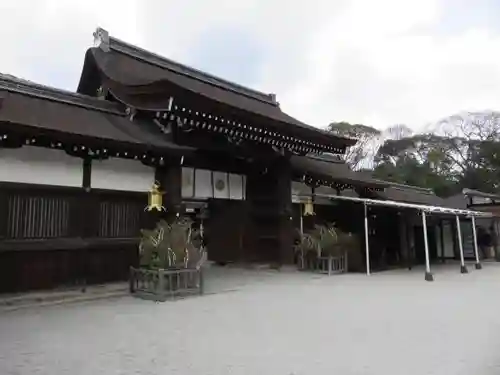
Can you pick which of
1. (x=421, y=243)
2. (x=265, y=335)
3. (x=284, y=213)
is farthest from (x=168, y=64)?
(x=421, y=243)

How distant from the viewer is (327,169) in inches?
538

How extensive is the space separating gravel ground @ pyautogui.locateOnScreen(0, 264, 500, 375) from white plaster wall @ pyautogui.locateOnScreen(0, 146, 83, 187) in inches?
82.9

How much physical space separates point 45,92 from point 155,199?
282cm

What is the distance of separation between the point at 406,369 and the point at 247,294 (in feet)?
13.7

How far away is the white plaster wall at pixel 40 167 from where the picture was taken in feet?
21.6

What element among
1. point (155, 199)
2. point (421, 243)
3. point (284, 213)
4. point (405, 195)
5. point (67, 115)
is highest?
point (67, 115)

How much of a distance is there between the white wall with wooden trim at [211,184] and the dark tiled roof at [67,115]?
1231 mm

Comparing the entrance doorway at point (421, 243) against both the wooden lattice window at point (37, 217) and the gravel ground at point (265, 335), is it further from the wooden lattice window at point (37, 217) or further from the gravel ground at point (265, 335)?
the wooden lattice window at point (37, 217)

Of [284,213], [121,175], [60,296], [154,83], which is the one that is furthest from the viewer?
[284,213]

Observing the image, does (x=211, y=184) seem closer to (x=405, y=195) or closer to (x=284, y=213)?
(x=284, y=213)

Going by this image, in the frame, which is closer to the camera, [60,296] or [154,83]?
[60,296]

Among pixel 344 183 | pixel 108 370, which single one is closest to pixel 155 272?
pixel 108 370

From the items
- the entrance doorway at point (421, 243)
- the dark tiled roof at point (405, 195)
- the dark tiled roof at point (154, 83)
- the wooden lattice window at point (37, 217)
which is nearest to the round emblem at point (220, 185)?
the dark tiled roof at point (154, 83)

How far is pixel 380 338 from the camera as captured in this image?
4.38 meters
